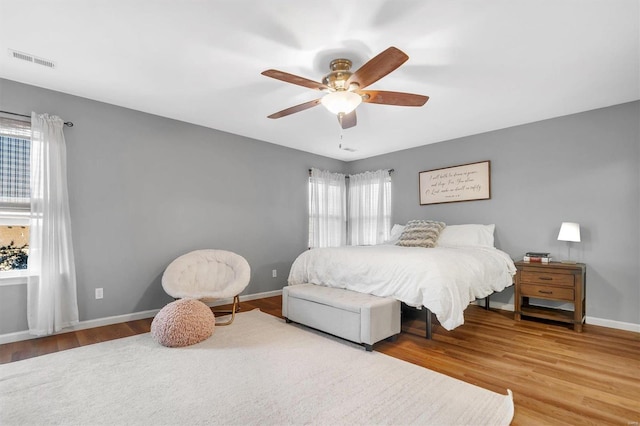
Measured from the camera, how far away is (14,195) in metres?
2.85

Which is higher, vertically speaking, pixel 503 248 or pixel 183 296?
pixel 503 248

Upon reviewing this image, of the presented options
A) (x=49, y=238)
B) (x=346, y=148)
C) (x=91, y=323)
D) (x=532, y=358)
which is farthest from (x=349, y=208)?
(x=49, y=238)

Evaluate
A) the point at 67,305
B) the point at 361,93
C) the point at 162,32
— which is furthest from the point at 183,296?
the point at 361,93

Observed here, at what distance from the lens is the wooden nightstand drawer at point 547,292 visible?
10.6 ft

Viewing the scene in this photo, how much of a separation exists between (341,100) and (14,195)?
3.12m

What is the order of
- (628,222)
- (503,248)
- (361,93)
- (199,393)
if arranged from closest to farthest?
(199,393) < (361,93) < (628,222) < (503,248)

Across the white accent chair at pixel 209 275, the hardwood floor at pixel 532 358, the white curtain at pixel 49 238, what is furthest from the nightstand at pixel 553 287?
the white curtain at pixel 49 238

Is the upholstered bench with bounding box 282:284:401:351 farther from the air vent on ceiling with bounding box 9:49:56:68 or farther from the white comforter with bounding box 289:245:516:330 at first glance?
the air vent on ceiling with bounding box 9:49:56:68

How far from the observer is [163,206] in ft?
12.4

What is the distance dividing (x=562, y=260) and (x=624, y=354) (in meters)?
1.27

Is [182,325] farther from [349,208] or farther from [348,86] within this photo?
[349,208]

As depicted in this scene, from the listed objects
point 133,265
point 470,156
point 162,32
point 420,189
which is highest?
point 162,32

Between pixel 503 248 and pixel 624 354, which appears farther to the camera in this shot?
pixel 503 248

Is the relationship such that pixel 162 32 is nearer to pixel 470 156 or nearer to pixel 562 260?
pixel 470 156
